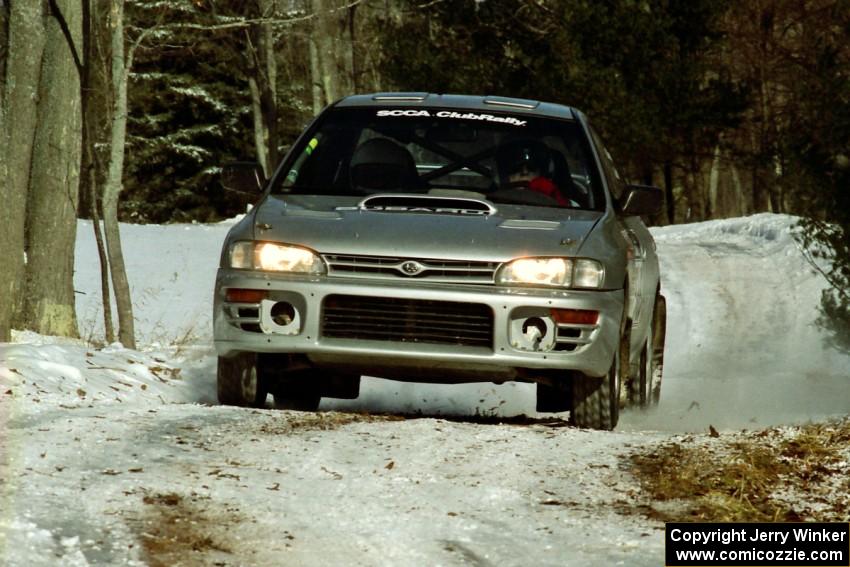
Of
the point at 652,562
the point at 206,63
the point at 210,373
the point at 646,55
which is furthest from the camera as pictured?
the point at 206,63

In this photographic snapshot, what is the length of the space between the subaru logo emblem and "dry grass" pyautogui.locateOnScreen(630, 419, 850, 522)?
1.47 metres

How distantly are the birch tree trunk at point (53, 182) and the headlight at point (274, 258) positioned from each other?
5.50m

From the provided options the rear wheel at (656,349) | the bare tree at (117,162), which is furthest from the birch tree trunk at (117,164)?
the rear wheel at (656,349)

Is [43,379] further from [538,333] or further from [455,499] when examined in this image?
[455,499]

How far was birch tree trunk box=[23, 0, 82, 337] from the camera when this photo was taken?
40.8 ft

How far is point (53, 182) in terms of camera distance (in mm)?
12500

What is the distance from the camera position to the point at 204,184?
133 feet

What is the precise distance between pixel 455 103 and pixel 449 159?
0.39 metres

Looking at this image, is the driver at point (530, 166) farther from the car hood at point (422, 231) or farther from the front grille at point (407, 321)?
the front grille at point (407, 321)

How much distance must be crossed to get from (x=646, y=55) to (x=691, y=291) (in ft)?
37.3

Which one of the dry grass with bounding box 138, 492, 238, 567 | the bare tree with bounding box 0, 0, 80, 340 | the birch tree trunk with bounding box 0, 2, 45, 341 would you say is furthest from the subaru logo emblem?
the bare tree with bounding box 0, 0, 80, 340

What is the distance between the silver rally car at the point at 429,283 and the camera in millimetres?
Answer: 7090

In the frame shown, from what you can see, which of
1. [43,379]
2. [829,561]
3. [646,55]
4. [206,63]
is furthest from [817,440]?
[206,63]

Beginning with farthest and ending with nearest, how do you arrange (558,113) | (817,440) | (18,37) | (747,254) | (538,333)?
(747,254) → (18,37) → (558,113) → (538,333) → (817,440)
